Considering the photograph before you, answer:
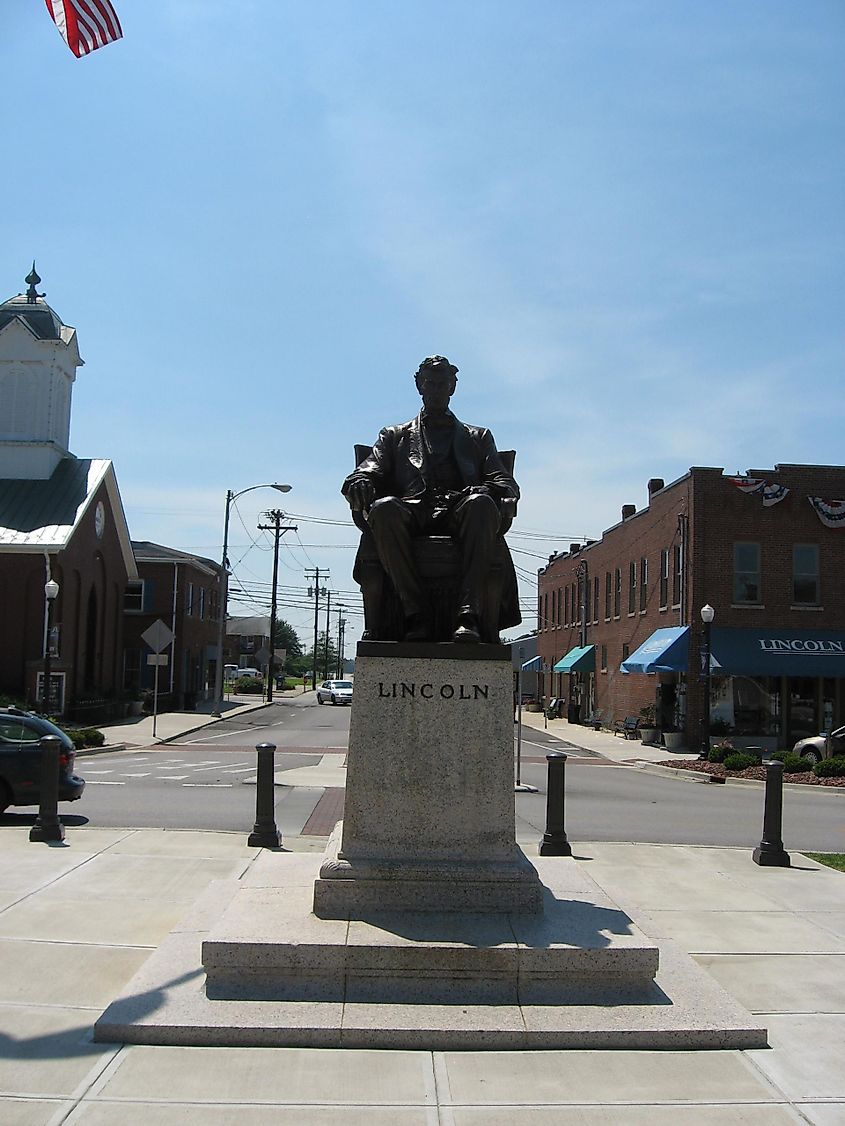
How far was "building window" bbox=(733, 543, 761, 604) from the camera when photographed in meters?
31.1

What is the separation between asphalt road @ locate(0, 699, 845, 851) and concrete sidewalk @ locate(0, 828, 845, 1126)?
17.2 feet

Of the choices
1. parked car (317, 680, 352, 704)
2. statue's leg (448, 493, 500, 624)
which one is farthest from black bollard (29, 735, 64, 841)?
parked car (317, 680, 352, 704)

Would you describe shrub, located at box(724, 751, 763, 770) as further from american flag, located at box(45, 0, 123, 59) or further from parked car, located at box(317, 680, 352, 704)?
parked car, located at box(317, 680, 352, 704)

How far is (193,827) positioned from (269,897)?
651 cm

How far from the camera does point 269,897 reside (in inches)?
252

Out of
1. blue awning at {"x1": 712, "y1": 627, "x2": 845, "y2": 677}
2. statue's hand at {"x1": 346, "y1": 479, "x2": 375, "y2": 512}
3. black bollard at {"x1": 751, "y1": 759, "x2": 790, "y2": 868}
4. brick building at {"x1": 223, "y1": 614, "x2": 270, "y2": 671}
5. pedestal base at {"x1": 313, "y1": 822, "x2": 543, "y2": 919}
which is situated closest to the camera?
pedestal base at {"x1": 313, "y1": 822, "x2": 543, "y2": 919}

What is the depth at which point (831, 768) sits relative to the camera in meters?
21.6

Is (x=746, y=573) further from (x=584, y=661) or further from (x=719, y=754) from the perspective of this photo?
(x=584, y=661)

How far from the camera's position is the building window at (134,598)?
48.8 m

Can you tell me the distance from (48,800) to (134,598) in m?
39.4

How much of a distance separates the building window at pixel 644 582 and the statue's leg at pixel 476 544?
30.7m

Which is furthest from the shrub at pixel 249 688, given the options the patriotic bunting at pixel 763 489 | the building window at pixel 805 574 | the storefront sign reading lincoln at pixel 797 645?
the patriotic bunting at pixel 763 489

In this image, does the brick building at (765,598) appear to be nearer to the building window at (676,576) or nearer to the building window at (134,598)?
the building window at (676,576)

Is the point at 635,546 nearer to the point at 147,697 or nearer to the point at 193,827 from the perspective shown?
the point at 147,697
